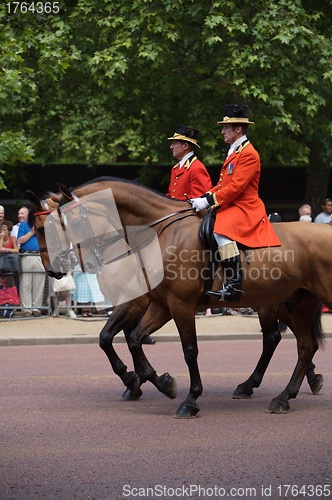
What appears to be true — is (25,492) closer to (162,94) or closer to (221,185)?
(221,185)

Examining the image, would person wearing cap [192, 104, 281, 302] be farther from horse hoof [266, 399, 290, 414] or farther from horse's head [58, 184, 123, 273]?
horse hoof [266, 399, 290, 414]

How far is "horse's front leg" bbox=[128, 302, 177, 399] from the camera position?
364 inches

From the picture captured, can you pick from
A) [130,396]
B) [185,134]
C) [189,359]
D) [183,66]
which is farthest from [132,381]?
[183,66]

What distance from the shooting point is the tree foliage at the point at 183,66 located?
17.9 m

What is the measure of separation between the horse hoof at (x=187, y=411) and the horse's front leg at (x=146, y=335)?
2.32ft

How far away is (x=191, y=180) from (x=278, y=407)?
2539 mm

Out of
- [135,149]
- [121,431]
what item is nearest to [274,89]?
[135,149]

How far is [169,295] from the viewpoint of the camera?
8812 millimetres

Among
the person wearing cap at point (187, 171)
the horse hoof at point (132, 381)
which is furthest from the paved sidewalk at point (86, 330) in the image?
the horse hoof at point (132, 381)

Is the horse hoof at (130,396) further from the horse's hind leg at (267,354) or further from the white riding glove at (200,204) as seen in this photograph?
the white riding glove at (200,204)

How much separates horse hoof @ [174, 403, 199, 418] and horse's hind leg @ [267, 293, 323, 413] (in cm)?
99

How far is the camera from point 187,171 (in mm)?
10148

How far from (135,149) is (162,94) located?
19.5 ft

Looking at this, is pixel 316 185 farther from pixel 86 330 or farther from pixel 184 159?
pixel 184 159
